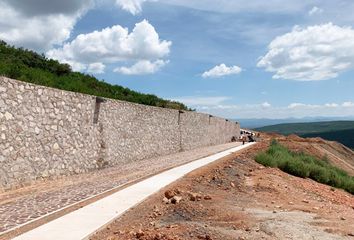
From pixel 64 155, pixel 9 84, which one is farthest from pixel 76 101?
pixel 9 84

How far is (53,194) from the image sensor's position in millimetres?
11648

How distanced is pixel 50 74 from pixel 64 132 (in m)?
9.37

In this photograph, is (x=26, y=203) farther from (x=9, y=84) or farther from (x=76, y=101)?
(x=76, y=101)

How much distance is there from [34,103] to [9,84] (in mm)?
1269

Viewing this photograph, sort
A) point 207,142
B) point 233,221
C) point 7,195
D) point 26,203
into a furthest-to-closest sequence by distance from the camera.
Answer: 1. point 207,142
2. point 7,195
3. point 26,203
4. point 233,221

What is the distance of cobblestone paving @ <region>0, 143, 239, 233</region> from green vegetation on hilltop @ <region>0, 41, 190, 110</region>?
480 cm

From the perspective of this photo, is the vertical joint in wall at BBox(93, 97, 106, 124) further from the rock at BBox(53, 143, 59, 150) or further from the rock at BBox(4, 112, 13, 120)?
the rock at BBox(4, 112, 13, 120)

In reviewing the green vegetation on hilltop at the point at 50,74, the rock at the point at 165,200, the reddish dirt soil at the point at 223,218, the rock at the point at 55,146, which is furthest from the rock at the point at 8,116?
the rock at the point at 165,200

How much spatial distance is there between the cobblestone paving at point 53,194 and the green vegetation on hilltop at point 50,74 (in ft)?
15.7

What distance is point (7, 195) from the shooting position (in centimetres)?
1139

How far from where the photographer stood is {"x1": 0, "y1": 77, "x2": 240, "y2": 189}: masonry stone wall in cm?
1227

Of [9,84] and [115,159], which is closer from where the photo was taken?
[9,84]

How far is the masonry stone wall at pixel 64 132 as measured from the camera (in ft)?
40.3

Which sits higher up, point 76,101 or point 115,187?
point 76,101
